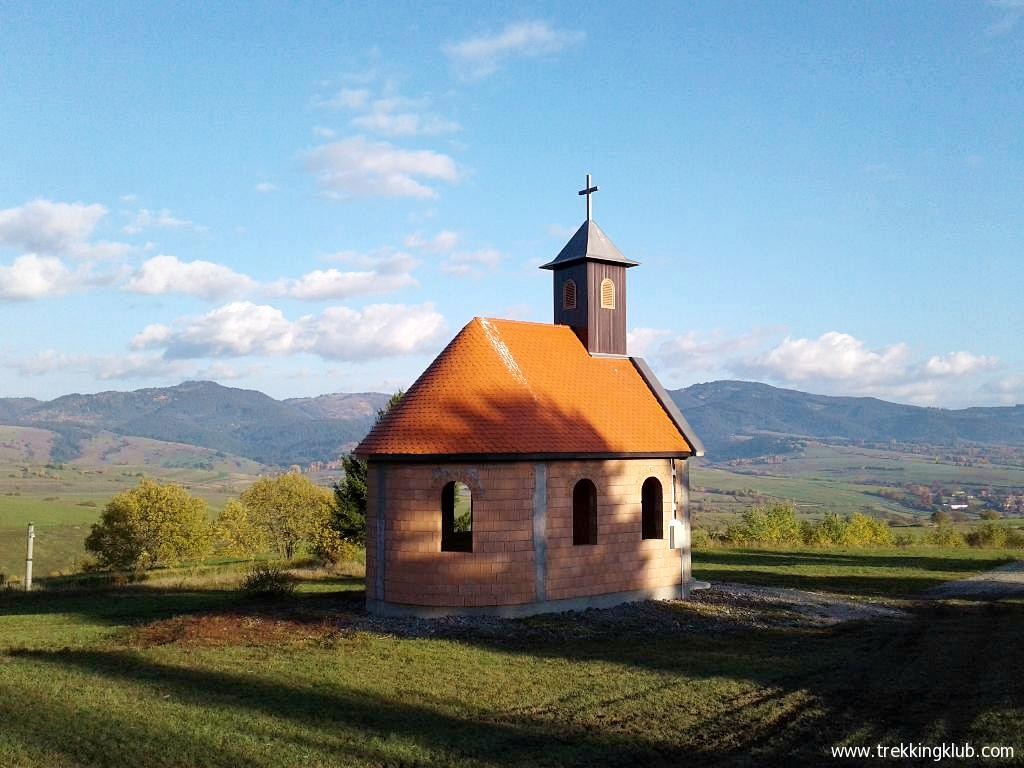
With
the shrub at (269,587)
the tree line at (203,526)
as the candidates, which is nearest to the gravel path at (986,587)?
the shrub at (269,587)

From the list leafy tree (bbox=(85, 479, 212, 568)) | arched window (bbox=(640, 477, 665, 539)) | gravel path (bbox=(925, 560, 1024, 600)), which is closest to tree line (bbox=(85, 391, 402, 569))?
leafy tree (bbox=(85, 479, 212, 568))

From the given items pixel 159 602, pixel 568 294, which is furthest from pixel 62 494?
pixel 568 294

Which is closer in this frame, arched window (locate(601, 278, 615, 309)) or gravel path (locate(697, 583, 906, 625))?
gravel path (locate(697, 583, 906, 625))

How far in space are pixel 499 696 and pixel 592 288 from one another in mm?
13787

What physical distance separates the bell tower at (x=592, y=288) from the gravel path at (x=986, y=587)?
1161 cm

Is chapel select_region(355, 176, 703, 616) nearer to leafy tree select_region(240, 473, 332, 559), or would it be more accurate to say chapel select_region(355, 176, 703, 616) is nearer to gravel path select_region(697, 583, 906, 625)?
gravel path select_region(697, 583, 906, 625)

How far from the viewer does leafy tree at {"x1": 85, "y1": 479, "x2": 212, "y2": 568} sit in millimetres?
43344

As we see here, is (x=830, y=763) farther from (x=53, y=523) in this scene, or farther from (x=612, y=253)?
(x=53, y=523)

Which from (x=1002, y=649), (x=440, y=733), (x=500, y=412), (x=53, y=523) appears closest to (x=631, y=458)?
(x=500, y=412)

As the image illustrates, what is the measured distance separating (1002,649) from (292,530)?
3908 centimetres

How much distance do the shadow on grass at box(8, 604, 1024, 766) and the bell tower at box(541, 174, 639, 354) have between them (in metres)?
10.2

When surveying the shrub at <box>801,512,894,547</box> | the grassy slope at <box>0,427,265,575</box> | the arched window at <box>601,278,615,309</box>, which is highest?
the arched window at <box>601,278,615,309</box>

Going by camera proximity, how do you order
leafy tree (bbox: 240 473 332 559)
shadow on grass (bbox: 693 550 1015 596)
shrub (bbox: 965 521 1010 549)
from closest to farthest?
shadow on grass (bbox: 693 550 1015 596) → shrub (bbox: 965 521 1010 549) → leafy tree (bbox: 240 473 332 559)

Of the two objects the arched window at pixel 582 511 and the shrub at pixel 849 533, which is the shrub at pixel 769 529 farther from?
the arched window at pixel 582 511
